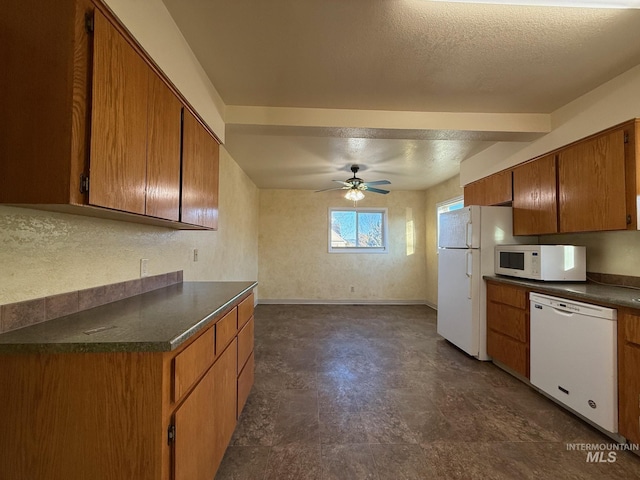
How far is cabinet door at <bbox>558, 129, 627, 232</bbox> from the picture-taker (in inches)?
81.7

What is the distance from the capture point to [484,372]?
2.88 meters

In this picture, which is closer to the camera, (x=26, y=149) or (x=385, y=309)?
(x=26, y=149)

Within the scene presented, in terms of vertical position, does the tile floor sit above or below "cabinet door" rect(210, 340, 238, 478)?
below

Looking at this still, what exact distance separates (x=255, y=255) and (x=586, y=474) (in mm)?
5309

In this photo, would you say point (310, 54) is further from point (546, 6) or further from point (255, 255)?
point (255, 255)

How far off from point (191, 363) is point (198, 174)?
4.51ft

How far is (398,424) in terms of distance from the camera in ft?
6.57

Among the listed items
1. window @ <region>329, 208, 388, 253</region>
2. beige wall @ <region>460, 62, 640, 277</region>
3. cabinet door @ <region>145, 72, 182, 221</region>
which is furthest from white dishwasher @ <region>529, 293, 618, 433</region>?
window @ <region>329, 208, 388, 253</region>

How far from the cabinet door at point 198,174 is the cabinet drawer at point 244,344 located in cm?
86

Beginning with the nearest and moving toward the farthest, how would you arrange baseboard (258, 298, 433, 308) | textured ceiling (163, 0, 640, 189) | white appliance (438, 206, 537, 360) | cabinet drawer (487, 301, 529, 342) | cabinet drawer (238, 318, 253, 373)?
textured ceiling (163, 0, 640, 189), cabinet drawer (238, 318, 253, 373), cabinet drawer (487, 301, 529, 342), white appliance (438, 206, 537, 360), baseboard (258, 298, 433, 308)

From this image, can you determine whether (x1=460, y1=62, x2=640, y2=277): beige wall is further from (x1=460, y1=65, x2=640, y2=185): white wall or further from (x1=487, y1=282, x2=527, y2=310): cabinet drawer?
(x1=487, y1=282, x2=527, y2=310): cabinet drawer

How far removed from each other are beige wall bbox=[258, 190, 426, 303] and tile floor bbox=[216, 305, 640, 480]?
2726 mm

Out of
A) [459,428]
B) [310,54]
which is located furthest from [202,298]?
[459,428]

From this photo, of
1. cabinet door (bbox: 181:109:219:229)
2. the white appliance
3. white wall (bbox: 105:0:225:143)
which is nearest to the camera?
white wall (bbox: 105:0:225:143)
